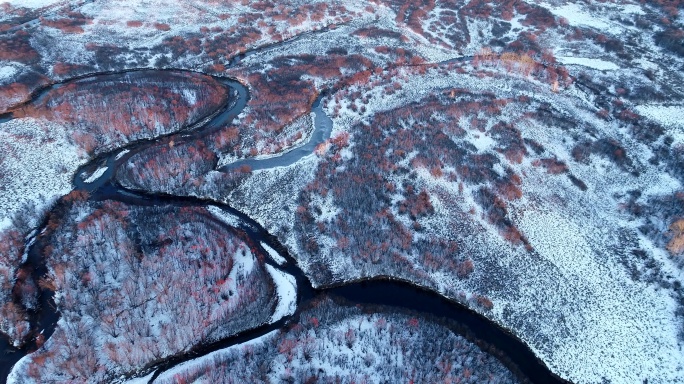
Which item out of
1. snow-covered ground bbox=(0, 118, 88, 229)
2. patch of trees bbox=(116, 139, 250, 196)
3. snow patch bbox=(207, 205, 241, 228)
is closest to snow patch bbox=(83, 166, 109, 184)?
snow-covered ground bbox=(0, 118, 88, 229)

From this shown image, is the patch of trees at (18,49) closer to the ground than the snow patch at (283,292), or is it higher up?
higher up

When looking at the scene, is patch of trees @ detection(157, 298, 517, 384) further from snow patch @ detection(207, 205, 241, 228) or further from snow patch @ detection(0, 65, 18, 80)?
snow patch @ detection(0, 65, 18, 80)

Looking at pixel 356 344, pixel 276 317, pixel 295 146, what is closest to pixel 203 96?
pixel 295 146

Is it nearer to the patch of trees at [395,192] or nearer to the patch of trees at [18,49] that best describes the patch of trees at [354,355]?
the patch of trees at [395,192]

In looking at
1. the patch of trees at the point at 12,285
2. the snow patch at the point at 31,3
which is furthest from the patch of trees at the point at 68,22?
the patch of trees at the point at 12,285

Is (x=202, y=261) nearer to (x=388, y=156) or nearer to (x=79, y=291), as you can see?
(x=79, y=291)

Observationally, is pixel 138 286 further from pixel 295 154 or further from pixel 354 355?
pixel 295 154

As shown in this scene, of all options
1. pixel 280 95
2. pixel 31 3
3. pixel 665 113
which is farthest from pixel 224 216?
pixel 31 3
